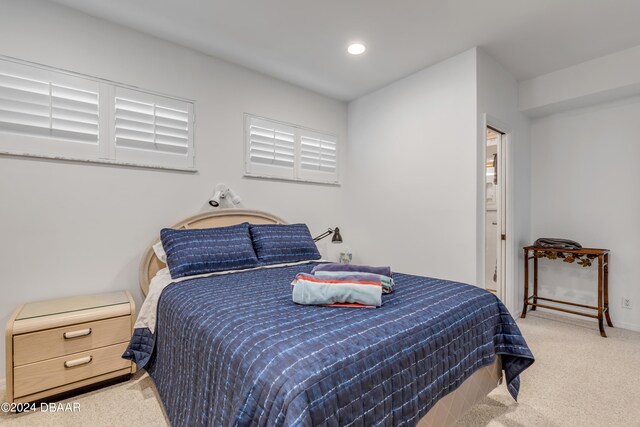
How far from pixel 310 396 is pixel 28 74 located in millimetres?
A: 2711

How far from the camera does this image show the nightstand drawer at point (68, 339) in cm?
174

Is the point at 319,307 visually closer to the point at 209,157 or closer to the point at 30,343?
the point at 30,343

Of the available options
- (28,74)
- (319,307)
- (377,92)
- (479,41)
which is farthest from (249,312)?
(377,92)

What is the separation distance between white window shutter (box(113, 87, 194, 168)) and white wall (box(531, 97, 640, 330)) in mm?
3921

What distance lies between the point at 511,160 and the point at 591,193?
94cm

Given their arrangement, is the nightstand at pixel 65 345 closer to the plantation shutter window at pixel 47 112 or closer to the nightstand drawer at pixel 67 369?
the nightstand drawer at pixel 67 369

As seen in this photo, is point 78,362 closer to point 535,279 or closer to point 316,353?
point 316,353

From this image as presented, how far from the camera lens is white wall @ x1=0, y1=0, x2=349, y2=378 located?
206 cm

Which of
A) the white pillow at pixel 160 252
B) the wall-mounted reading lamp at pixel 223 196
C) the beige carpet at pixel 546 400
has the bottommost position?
the beige carpet at pixel 546 400

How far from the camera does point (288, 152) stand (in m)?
3.46

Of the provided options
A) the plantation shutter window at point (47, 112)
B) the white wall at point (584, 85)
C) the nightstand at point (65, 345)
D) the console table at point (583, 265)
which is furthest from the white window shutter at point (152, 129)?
the console table at point (583, 265)

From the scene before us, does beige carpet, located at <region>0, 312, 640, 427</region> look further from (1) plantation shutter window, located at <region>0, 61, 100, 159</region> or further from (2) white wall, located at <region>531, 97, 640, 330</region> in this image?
(1) plantation shutter window, located at <region>0, 61, 100, 159</region>

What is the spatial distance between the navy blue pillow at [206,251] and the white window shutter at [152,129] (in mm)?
670

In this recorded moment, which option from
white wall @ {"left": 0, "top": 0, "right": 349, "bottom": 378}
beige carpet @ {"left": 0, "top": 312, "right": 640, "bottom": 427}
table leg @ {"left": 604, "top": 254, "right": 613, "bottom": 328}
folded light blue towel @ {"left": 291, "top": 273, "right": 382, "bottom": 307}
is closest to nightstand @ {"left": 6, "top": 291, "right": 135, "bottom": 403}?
beige carpet @ {"left": 0, "top": 312, "right": 640, "bottom": 427}
